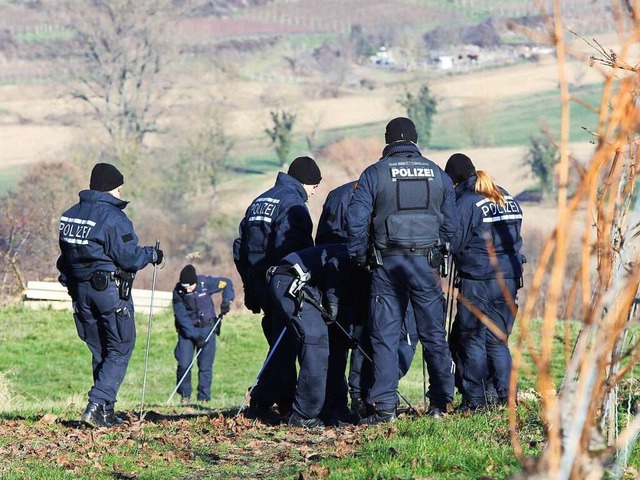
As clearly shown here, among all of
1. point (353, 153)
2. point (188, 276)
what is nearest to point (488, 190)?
point (188, 276)

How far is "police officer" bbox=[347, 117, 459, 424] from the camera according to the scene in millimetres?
8234

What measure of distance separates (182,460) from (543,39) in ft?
16.1

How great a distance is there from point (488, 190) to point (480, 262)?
0.59m

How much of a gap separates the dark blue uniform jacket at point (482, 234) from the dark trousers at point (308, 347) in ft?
4.33

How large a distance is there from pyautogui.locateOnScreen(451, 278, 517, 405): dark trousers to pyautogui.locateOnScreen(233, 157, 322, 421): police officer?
141cm

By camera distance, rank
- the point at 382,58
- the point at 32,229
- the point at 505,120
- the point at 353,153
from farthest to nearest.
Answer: the point at 382,58
the point at 505,120
the point at 353,153
the point at 32,229

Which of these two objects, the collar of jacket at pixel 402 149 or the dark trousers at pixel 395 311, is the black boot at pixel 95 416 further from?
the collar of jacket at pixel 402 149

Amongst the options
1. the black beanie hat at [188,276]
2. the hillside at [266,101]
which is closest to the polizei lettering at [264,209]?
the black beanie hat at [188,276]

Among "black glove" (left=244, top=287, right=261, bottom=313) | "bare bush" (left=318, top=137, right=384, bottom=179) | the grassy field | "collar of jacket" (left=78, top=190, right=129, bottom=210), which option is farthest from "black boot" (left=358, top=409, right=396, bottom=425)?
"bare bush" (left=318, top=137, right=384, bottom=179)

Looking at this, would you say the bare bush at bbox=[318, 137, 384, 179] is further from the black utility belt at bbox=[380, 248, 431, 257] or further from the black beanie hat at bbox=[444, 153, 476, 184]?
the black utility belt at bbox=[380, 248, 431, 257]

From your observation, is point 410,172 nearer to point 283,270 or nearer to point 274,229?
point 283,270

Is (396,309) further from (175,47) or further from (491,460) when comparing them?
(175,47)

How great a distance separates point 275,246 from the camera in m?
9.30

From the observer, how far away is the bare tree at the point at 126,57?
67125 millimetres
